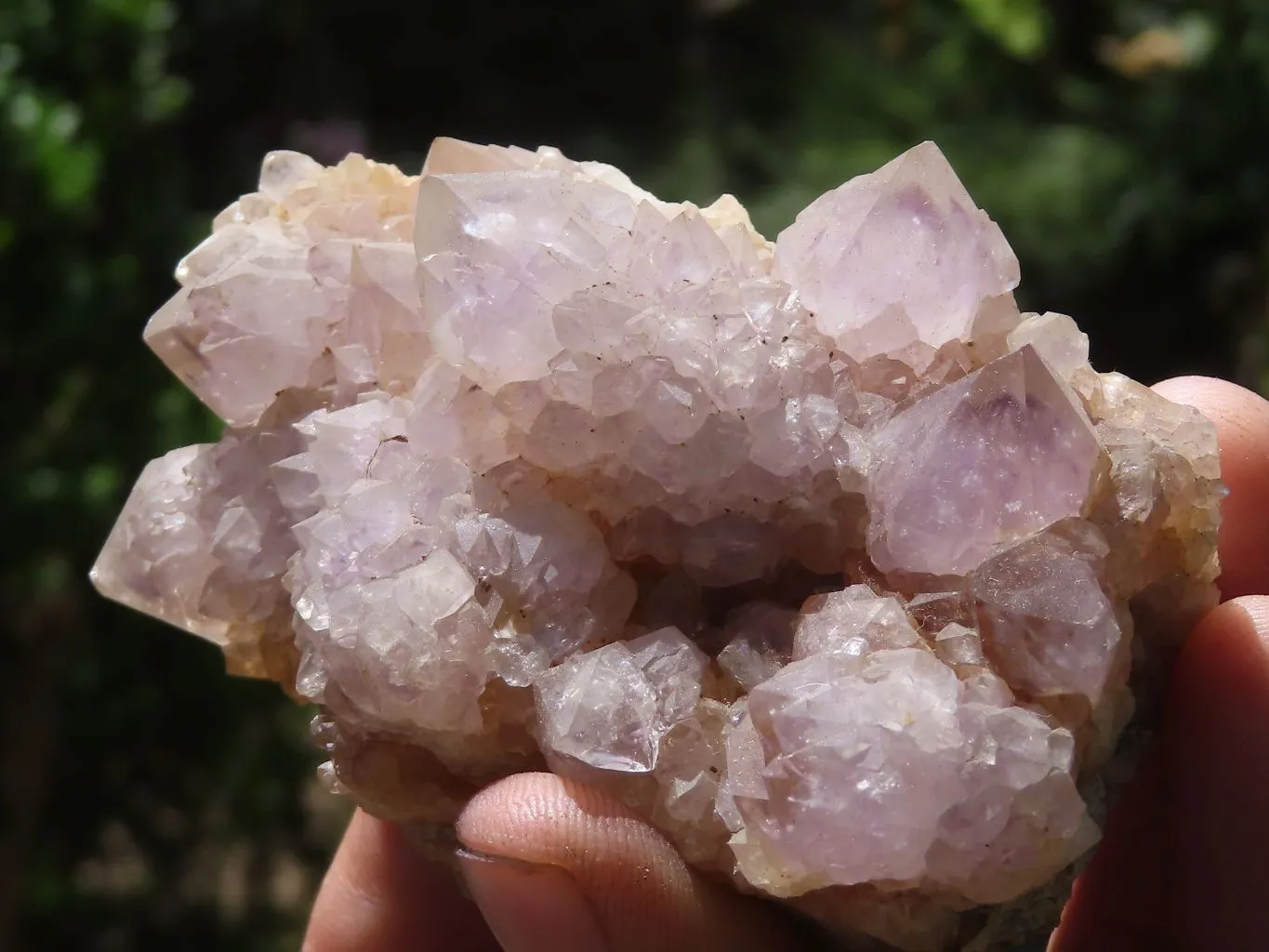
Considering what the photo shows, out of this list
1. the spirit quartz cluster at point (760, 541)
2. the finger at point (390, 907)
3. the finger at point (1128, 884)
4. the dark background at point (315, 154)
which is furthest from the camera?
the dark background at point (315, 154)

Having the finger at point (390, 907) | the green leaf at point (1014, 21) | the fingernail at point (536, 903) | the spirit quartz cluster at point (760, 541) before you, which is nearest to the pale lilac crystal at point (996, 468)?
the spirit quartz cluster at point (760, 541)

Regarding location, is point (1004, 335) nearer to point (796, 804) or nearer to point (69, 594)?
point (796, 804)

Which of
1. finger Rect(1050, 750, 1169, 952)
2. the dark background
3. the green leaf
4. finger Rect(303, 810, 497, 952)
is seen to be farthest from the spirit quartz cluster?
the green leaf

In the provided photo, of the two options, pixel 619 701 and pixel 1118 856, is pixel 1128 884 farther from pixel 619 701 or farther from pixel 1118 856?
pixel 619 701

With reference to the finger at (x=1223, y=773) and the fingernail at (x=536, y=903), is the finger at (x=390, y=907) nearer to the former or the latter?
the fingernail at (x=536, y=903)

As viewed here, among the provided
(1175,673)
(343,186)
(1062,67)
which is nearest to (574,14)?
(1062,67)

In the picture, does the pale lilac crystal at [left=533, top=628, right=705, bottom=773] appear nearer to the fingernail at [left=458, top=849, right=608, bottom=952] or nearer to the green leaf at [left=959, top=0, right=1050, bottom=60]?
the fingernail at [left=458, top=849, right=608, bottom=952]

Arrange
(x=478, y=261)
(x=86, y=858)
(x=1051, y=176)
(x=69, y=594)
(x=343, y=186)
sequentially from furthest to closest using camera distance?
(x=1051, y=176) < (x=86, y=858) < (x=69, y=594) < (x=343, y=186) < (x=478, y=261)
